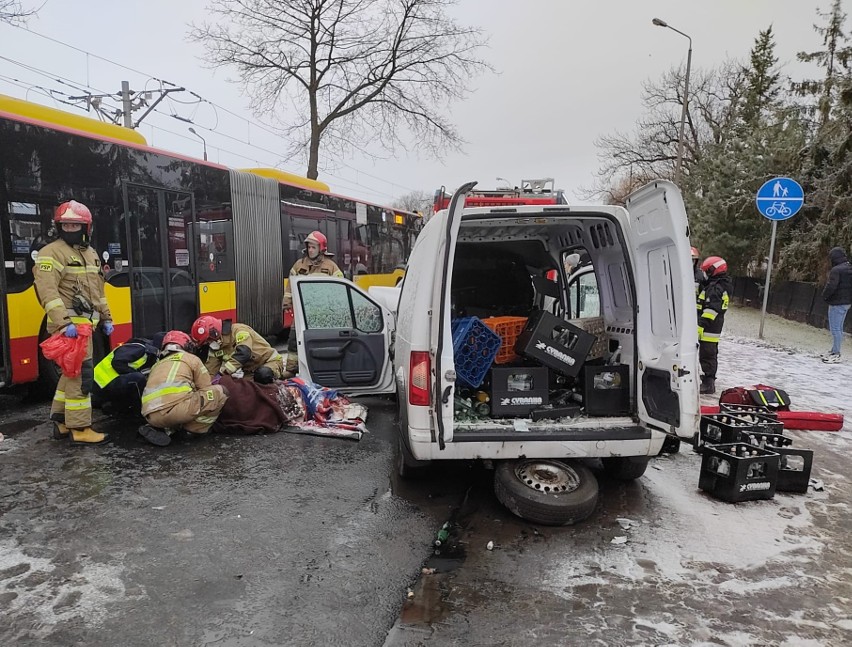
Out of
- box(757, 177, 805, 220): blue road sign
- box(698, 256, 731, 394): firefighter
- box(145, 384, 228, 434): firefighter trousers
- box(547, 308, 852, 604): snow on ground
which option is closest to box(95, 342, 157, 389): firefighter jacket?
box(145, 384, 228, 434): firefighter trousers

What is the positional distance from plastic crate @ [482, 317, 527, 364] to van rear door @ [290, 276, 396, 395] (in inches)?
74.0

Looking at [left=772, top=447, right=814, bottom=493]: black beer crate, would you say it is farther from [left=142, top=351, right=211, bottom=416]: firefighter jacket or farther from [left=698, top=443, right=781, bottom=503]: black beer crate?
[left=142, top=351, right=211, bottom=416]: firefighter jacket

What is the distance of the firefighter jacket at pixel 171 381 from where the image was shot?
16.2 ft

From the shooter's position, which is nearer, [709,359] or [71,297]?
[71,297]

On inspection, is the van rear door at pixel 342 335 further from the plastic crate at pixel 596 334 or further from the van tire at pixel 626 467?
the van tire at pixel 626 467

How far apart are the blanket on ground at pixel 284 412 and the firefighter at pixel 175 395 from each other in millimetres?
296

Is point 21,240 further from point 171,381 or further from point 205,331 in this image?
point 171,381

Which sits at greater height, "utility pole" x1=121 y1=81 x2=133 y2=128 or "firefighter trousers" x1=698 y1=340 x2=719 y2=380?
"utility pole" x1=121 y1=81 x2=133 y2=128

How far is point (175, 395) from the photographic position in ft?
16.2

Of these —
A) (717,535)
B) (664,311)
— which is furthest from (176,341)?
(717,535)

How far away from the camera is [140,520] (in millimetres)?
3643

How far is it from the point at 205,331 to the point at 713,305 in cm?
596

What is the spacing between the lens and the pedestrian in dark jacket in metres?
9.57

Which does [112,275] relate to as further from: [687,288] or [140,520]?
[687,288]
